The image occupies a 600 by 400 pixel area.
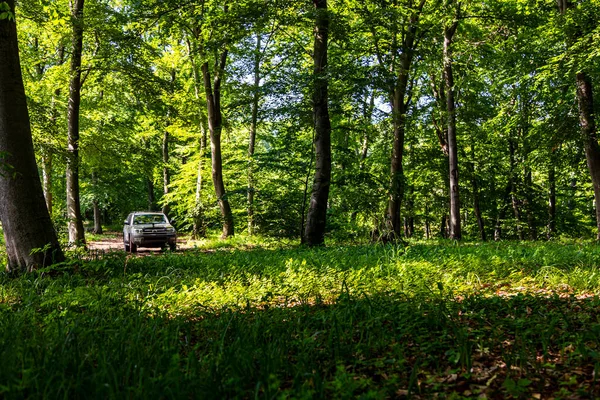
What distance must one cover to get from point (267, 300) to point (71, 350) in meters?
2.62

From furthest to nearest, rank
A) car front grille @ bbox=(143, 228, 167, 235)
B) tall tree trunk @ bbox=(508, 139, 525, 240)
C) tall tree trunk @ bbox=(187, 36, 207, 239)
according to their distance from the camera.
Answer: tall tree trunk @ bbox=(508, 139, 525, 240) < tall tree trunk @ bbox=(187, 36, 207, 239) < car front grille @ bbox=(143, 228, 167, 235)

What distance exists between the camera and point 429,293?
16.9ft

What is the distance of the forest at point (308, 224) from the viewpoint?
3062 mm

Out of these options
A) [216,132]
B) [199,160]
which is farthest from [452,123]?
[199,160]

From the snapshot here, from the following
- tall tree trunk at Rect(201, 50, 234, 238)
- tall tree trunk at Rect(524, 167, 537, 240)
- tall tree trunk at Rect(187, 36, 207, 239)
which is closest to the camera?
tall tree trunk at Rect(187, 36, 207, 239)

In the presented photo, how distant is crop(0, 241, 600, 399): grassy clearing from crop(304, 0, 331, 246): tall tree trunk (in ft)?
17.6

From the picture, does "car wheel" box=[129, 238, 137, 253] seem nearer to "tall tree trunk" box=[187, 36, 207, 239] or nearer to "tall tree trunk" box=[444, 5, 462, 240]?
"tall tree trunk" box=[187, 36, 207, 239]

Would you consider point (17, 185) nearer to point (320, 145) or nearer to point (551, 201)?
point (320, 145)

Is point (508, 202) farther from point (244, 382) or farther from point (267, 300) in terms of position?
point (244, 382)

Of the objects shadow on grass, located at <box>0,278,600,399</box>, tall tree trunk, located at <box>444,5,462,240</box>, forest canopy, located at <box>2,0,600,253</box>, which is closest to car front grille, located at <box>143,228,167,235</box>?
forest canopy, located at <box>2,0,600,253</box>

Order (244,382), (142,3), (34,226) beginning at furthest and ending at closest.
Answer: (142,3)
(34,226)
(244,382)

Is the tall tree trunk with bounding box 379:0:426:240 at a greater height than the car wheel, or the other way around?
the tall tree trunk with bounding box 379:0:426:240

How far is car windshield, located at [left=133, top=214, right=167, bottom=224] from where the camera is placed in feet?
52.3

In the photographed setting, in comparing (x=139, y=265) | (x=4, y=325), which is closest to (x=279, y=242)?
(x=139, y=265)
